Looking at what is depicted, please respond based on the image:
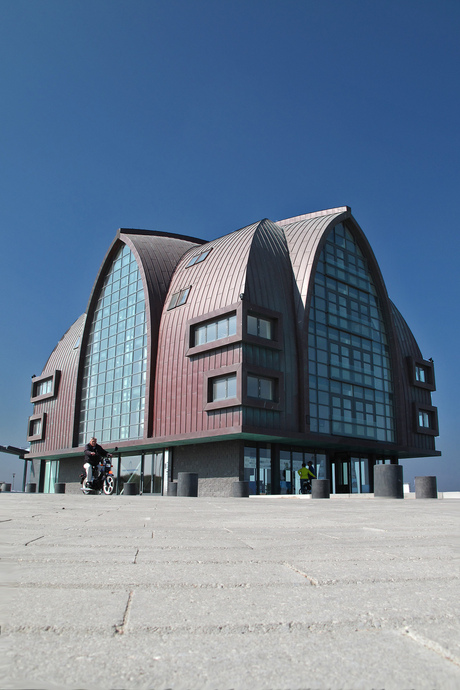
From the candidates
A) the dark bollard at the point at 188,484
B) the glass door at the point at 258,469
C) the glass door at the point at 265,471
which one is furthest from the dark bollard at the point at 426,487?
the glass door at the point at 265,471

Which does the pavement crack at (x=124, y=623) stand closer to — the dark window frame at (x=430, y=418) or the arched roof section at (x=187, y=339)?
the arched roof section at (x=187, y=339)

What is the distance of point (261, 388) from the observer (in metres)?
37.3

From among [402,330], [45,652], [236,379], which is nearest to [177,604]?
[45,652]

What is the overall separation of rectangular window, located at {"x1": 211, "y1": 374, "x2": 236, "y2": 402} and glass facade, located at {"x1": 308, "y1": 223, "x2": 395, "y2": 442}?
677 cm

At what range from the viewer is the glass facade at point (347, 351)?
4178 cm

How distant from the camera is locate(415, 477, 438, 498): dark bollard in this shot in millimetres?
21141

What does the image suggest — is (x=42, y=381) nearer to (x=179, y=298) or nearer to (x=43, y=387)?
(x=43, y=387)

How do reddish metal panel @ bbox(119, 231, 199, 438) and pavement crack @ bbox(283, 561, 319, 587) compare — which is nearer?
A: pavement crack @ bbox(283, 561, 319, 587)

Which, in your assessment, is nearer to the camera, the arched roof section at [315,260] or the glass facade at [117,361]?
the arched roof section at [315,260]

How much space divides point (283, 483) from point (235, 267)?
49.4ft

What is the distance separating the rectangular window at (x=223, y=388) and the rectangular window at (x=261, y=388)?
42.0 inches

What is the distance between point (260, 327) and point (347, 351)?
960 centimetres

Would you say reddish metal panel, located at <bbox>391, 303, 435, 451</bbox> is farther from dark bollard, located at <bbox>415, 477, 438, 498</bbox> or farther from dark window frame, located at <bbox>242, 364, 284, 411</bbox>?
dark bollard, located at <bbox>415, 477, 438, 498</bbox>

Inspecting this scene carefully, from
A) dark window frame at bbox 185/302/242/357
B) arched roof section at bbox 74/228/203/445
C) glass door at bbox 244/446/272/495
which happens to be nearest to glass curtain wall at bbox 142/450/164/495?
arched roof section at bbox 74/228/203/445
